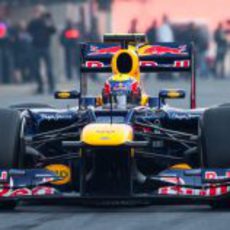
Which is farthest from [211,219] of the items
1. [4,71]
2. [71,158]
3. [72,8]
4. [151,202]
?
[72,8]

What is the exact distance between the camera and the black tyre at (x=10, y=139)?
12625 millimetres

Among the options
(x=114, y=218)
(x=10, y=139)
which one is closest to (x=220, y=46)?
(x=10, y=139)

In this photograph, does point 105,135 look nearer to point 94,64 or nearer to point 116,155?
point 116,155

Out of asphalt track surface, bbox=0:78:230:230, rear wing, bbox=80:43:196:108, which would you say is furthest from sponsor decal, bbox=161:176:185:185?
rear wing, bbox=80:43:196:108

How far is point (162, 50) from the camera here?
1625cm

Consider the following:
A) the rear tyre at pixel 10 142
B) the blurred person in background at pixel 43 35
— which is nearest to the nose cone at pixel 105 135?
the rear tyre at pixel 10 142

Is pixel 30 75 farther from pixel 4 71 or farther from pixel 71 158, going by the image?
pixel 71 158

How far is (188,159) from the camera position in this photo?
43.3 ft

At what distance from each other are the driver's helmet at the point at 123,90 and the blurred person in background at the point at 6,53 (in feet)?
75.9

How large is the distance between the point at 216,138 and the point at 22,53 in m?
27.5

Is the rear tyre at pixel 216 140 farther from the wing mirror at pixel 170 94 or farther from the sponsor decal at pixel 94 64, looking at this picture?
the sponsor decal at pixel 94 64

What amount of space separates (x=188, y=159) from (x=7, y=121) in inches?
65.7

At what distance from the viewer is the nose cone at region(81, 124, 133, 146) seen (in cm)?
1220

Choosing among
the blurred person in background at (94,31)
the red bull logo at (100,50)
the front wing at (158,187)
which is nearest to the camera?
the front wing at (158,187)
